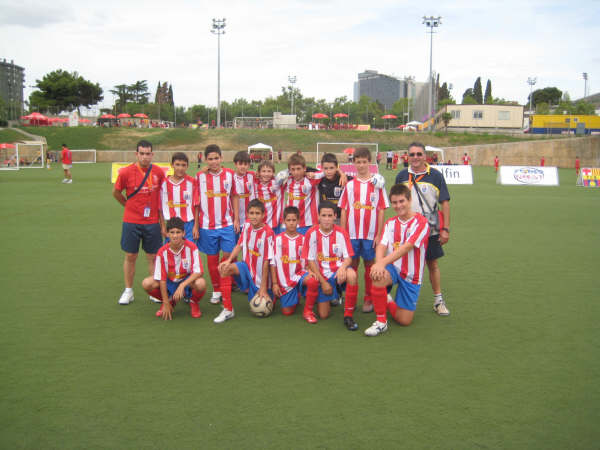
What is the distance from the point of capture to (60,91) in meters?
68.0

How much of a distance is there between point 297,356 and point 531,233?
318 inches

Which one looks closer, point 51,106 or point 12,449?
point 12,449

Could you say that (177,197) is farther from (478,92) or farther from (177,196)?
(478,92)

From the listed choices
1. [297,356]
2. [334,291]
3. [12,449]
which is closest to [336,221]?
[334,291]

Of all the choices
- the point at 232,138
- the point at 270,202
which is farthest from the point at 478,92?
the point at 270,202

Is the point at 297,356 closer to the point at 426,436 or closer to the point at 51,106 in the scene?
the point at 426,436

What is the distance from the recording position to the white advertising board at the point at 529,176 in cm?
2405

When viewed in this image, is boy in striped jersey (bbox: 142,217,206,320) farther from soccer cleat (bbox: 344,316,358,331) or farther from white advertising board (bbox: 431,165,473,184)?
white advertising board (bbox: 431,165,473,184)

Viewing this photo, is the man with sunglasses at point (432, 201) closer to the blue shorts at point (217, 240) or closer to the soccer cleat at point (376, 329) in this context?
the soccer cleat at point (376, 329)

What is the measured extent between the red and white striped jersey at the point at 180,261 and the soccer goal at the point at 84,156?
43334 mm

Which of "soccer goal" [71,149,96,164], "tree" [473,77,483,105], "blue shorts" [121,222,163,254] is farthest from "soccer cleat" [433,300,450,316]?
"tree" [473,77,483,105]

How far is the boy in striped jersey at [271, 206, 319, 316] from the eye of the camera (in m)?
5.08

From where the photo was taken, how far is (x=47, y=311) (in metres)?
5.08

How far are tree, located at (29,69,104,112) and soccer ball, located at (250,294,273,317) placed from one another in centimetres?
7404
